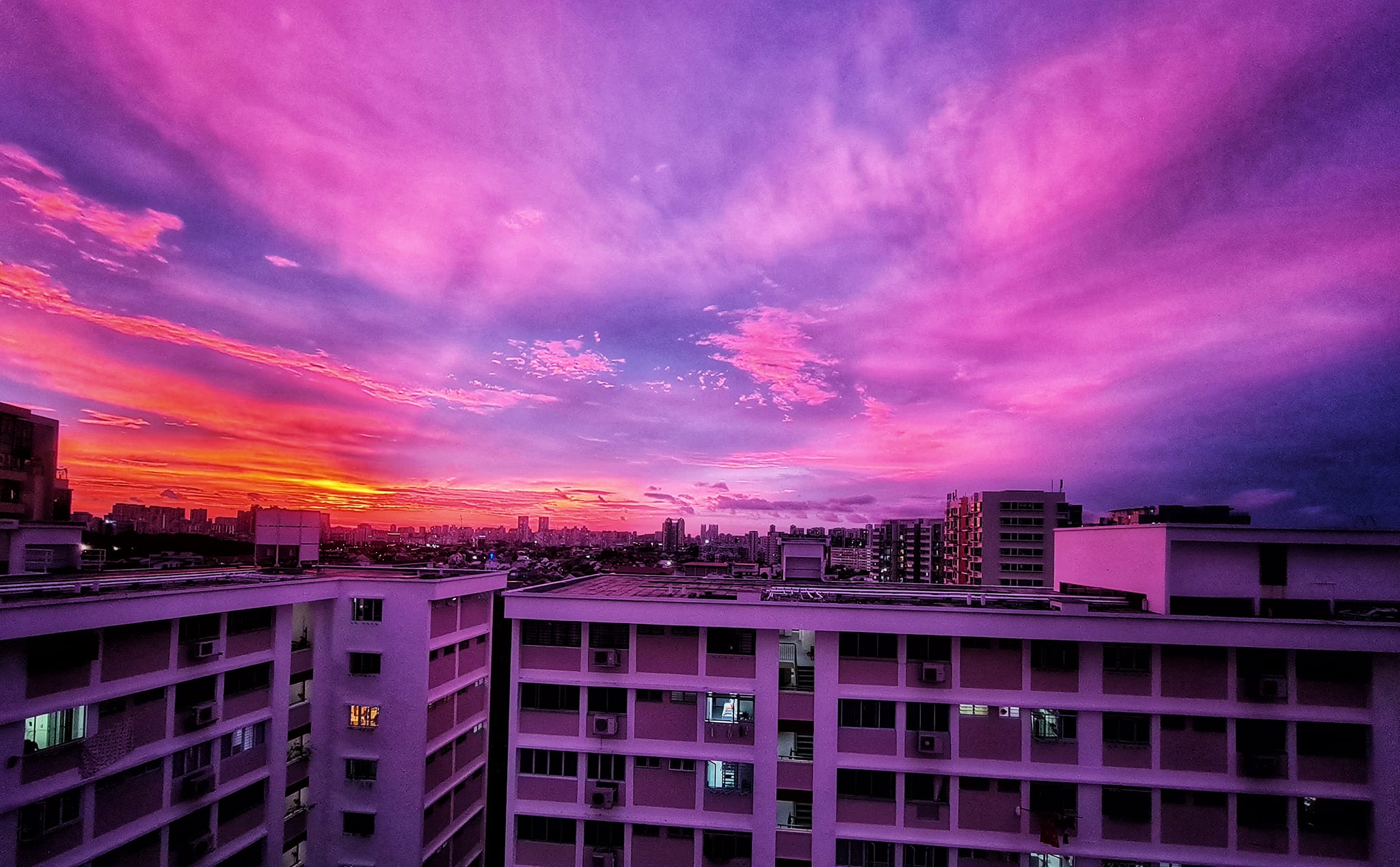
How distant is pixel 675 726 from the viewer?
60.5 feet

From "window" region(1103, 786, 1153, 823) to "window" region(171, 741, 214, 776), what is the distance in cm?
2572

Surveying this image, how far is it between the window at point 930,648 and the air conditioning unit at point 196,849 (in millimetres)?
21258

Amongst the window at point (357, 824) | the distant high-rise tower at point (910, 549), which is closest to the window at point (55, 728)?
the window at point (357, 824)

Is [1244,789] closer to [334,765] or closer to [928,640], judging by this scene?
[928,640]

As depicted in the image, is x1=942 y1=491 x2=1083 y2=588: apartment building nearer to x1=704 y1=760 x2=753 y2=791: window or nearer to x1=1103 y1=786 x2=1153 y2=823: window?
x1=1103 y1=786 x2=1153 y2=823: window

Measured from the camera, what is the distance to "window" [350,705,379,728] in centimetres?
2361

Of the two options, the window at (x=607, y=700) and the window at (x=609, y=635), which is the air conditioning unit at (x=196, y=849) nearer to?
the window at (x=607, y=700)

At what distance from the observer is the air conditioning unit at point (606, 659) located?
1844 cm

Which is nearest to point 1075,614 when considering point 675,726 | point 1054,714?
point 1054,714

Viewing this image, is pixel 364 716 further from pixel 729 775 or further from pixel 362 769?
pixel 729 775

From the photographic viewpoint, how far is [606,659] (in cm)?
1850

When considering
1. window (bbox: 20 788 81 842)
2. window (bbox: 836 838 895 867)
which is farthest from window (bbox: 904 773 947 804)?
window (bbox: 20 788 81 842)

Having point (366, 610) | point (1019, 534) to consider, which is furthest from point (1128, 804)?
point (1019, 534)

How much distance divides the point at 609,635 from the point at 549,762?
417cm
